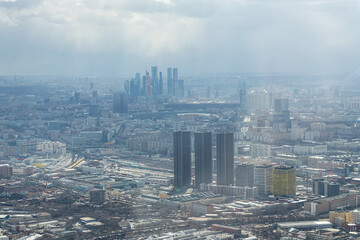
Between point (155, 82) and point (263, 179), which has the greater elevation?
point (155, 82)

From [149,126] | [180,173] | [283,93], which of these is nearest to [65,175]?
[180,173]

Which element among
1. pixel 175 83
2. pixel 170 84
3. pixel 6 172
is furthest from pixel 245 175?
pixel 170 84

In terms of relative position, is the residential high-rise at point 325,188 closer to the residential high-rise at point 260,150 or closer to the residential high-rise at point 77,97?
the residential high-rise at point 260,150

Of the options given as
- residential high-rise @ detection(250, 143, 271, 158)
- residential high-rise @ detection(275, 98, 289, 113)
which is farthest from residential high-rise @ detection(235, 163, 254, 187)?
residential high-rise @ detection(275, 98, 289, 113)

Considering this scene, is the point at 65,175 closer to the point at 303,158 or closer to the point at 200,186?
the point at 200,186

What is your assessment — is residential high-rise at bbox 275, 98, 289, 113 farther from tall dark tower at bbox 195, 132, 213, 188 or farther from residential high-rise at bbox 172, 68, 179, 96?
tall dark tower at bbox 195, 132, 213, 188

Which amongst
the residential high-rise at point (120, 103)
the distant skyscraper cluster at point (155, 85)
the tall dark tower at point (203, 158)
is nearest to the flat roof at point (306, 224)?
the tall dark tower at point (203, 158)

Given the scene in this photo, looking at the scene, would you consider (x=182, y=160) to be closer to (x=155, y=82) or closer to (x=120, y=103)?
(x=120, y=103)
